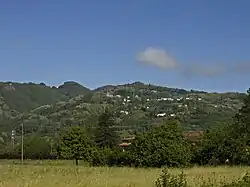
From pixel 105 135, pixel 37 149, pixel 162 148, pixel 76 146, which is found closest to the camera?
pixel 162 148

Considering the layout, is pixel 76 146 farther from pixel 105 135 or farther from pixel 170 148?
pixel 105 135

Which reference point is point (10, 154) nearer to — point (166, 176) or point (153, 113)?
point (166, 176)

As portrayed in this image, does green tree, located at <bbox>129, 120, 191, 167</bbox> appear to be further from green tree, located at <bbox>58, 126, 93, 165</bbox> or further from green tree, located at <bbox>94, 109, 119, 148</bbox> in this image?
green tree, located at <bbox>94, 109, 119, 148</bbox>

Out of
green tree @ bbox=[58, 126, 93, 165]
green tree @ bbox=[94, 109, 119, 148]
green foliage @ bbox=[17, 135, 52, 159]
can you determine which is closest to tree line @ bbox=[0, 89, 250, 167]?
green tree @ bbox=[58, 126, 93, 165]

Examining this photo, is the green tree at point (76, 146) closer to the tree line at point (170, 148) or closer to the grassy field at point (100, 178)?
the tree line at point (170, 148)

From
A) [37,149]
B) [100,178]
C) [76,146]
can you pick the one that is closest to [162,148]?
[76,146]

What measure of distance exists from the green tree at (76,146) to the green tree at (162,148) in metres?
8.84

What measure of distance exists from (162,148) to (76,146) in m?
13.6

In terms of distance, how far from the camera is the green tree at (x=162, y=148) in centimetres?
5059

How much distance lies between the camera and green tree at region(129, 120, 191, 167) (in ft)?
166

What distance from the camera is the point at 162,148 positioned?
50906 mm

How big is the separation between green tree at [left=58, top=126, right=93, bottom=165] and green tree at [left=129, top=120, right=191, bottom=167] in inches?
348

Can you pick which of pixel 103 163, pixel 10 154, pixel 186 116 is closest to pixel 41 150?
pixel 10 154

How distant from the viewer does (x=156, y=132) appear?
52.9 meters
